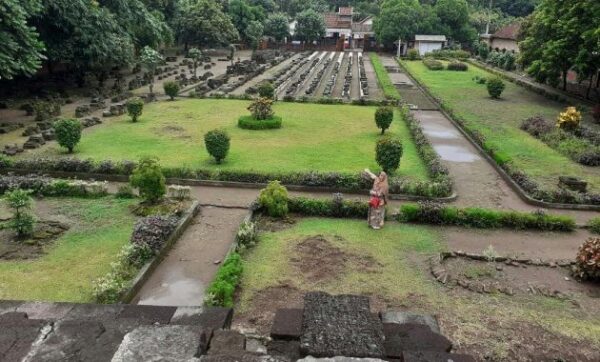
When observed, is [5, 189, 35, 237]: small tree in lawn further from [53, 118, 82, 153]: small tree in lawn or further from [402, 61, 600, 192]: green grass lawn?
[402, 61, 600, 192]: green grass lawn

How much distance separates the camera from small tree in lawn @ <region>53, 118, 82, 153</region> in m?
17.4

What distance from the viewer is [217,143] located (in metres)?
16.5

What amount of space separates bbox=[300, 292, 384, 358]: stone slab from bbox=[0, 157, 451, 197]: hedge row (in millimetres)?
10320

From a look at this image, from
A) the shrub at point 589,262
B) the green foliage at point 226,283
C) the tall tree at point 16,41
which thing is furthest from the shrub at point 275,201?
the tall tree at point 16,41

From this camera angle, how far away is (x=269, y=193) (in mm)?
12867

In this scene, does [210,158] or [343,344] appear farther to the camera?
[210,158]

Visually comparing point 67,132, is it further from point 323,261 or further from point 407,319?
point 407,319

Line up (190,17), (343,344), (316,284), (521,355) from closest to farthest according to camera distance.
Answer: (343,344) < (521,355) < (316,284) < (190,17)

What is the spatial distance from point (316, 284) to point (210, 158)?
363 inches

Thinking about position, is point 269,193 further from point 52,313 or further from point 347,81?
point 347,81

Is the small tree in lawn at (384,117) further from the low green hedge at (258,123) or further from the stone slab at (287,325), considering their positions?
the stone slab at (287,325)

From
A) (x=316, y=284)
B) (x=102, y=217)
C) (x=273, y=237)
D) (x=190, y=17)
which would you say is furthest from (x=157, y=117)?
(x=190, y=17)

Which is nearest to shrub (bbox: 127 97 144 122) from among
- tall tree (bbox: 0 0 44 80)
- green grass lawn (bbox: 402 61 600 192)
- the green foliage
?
tall tree (bbox: 0 0 44 80)

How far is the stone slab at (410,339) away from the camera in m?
4.29
